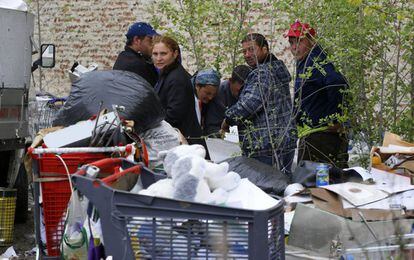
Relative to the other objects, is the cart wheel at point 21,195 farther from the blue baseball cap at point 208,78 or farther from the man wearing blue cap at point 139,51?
the blue baseball cap at point 208,78

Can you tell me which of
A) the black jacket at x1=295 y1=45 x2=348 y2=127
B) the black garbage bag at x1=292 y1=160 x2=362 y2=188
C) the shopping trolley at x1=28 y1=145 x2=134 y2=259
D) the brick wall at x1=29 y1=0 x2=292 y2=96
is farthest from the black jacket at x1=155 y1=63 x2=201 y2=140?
the brick wall at x1=29 y1=0 x2=292 y2=96

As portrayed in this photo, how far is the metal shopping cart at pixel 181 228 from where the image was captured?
3.89 metres

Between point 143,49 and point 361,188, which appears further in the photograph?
point 143,49

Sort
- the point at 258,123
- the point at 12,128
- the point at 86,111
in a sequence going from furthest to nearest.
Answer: the point at 12,128 → the point at 258,123 → the point at 86,111

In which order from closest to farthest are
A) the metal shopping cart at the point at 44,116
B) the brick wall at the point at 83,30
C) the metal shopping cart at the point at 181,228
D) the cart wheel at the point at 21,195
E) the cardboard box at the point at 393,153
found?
the metal shopping cart at the point at 181,228
the cardboard box at the point at 393,153
the cart wheel at the point at 21,195
the metal shopping cart at the point at 44,116
the brick wall at the point at 83,30

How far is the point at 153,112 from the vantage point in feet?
21.5

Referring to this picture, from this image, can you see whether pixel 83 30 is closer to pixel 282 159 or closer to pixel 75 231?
pixel 282 159

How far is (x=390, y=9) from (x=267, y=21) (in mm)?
7253

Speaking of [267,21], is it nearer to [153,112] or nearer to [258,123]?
[258,123]

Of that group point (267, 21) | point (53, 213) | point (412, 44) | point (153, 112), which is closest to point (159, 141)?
point (153, 112)

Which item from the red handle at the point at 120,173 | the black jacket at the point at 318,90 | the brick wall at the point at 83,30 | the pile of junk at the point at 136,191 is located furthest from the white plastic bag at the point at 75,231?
the brick wall at the point at 83,30

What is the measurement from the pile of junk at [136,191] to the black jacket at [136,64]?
239 cm

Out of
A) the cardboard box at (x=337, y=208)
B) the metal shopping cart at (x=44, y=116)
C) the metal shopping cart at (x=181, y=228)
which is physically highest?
the metal shopping cart at (x=181, y=228)

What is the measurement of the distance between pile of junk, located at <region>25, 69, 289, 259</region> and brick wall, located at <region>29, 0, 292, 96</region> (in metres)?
11.9
